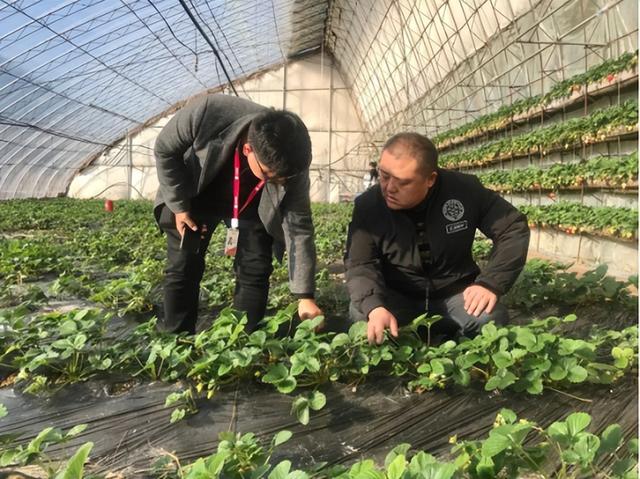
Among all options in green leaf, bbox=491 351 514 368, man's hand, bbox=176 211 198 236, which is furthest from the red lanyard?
green leaf, bbox=491 351 514 368

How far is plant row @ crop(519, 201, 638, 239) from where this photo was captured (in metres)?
5.88

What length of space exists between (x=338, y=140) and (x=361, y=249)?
2201 cm

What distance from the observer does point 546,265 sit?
12.1 feet

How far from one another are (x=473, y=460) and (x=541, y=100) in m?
8.51

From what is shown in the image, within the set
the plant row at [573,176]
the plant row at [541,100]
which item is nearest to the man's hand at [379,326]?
the plant row at [573,176]

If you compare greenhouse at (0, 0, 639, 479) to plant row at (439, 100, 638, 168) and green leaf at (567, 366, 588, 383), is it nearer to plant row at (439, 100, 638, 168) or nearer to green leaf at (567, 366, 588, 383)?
green leaf at (567, 366, 588, 383)

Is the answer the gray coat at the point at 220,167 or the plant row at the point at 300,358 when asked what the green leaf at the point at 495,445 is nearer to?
the plant row at the point at 300,358

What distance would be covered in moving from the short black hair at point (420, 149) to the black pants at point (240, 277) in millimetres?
813

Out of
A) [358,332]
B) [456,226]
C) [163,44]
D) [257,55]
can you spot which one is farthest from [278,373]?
[257,55]

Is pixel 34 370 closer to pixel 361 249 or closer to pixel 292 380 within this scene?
pixel 292 380

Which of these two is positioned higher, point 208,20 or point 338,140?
point 208,20

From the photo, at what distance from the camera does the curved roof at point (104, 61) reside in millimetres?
12445

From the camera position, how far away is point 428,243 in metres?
2.42

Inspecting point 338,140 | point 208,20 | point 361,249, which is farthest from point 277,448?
point 338,140
